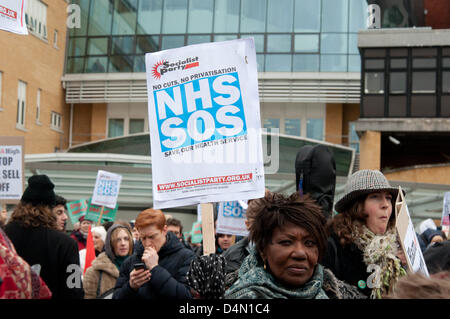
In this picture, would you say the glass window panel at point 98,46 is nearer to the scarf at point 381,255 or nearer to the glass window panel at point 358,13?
the glass window panel at point 358,13

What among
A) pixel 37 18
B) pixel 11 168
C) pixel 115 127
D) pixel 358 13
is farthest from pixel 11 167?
pixel 115 127

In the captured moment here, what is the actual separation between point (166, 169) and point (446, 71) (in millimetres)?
24242

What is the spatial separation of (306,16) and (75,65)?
12279 mm

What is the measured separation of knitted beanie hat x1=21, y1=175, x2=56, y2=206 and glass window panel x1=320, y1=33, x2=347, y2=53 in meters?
27.0

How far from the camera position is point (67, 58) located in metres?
33.1

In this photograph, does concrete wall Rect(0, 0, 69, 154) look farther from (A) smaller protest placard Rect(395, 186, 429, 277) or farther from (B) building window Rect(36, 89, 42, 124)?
(A) smaller protest placard Rect(395, 186, 429, 277)

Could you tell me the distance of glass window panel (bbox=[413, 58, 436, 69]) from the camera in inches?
1033

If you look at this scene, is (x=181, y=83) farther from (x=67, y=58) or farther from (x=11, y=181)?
(x=67, y=58)

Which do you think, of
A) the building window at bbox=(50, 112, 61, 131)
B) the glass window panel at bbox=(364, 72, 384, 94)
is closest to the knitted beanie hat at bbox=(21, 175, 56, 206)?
the glass window panel at bbox=(364, 72, 384, 94)

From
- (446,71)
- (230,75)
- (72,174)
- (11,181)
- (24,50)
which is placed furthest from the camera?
(24,50)

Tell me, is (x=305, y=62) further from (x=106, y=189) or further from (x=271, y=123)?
(x=106, y=189)

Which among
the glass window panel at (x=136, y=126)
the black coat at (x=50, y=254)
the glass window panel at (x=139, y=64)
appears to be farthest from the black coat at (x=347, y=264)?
the glass window panel at (x=136, y=126)
